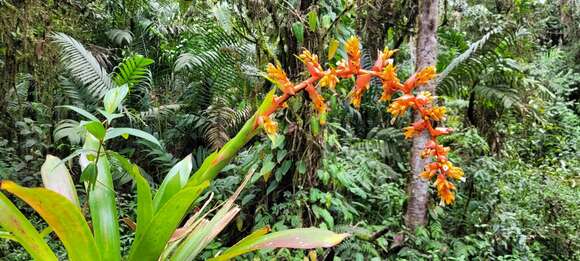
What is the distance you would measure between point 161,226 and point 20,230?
0.35m

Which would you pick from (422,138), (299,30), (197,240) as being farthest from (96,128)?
(422,138)

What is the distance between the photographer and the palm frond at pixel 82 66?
10.9 ft

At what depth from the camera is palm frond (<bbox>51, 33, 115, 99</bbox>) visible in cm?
334

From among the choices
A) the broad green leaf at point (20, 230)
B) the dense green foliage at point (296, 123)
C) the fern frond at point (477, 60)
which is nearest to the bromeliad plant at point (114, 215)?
the broad green leaf at point (20, 230)

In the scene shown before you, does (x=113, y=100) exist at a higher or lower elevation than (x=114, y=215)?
higher

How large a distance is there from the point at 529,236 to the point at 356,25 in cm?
179

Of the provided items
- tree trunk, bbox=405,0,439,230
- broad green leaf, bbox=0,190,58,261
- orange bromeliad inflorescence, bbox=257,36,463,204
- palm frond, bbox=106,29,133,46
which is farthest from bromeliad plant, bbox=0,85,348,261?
palm frond, bbox=106,29,133,46

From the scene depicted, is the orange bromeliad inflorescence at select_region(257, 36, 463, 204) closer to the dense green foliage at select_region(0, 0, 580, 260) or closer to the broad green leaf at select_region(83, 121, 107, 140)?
the broad green leaf at select_region(83, 121, 107, 140)

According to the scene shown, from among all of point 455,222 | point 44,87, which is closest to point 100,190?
point 455,222

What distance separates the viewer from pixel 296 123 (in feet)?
7.18

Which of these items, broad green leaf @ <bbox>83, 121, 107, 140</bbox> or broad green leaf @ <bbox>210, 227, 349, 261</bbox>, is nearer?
broad green leaf @ <bbox>83, 121, 107, 140</bbox>

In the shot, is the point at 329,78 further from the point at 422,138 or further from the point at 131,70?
the point at 131,70

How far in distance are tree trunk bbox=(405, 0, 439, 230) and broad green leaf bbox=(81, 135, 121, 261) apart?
1638mm

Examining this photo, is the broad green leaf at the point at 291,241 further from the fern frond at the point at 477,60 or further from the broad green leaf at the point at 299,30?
the fern frond at the point at 477,60
